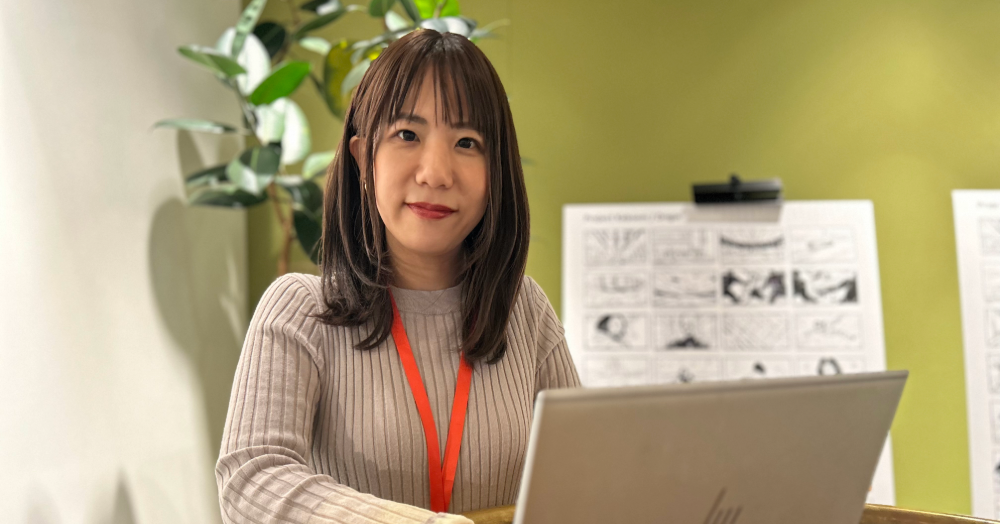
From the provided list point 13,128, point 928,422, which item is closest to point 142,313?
point 13,128

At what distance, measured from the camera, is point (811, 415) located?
61 cm

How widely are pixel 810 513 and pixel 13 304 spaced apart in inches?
66.9

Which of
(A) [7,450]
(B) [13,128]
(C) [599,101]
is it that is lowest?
(A) [7,450]

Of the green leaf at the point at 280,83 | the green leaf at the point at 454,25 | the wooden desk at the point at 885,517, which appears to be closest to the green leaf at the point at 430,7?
the green leaf at the point at 454,25

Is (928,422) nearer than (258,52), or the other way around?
(258,52)

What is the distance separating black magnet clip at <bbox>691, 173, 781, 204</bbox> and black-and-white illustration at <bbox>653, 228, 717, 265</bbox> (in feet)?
0.43

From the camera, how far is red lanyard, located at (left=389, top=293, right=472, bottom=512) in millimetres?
984

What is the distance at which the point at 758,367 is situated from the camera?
2650mm

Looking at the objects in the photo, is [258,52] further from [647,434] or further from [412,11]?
[647,434]

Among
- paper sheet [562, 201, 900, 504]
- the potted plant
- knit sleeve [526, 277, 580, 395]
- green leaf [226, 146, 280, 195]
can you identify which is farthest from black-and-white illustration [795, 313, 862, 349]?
green leaf [226, 146, 280, 195]

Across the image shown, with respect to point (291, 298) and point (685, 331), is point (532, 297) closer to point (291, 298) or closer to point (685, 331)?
point (291, 298)

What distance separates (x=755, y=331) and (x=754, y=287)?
0.17m

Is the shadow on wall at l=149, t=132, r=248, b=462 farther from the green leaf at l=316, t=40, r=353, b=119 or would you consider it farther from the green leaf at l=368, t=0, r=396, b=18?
the green leaf at l=368, t=0, r=396, b=18

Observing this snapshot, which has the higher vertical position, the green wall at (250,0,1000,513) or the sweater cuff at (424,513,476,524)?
the green wall at (250,0,1000,513)
